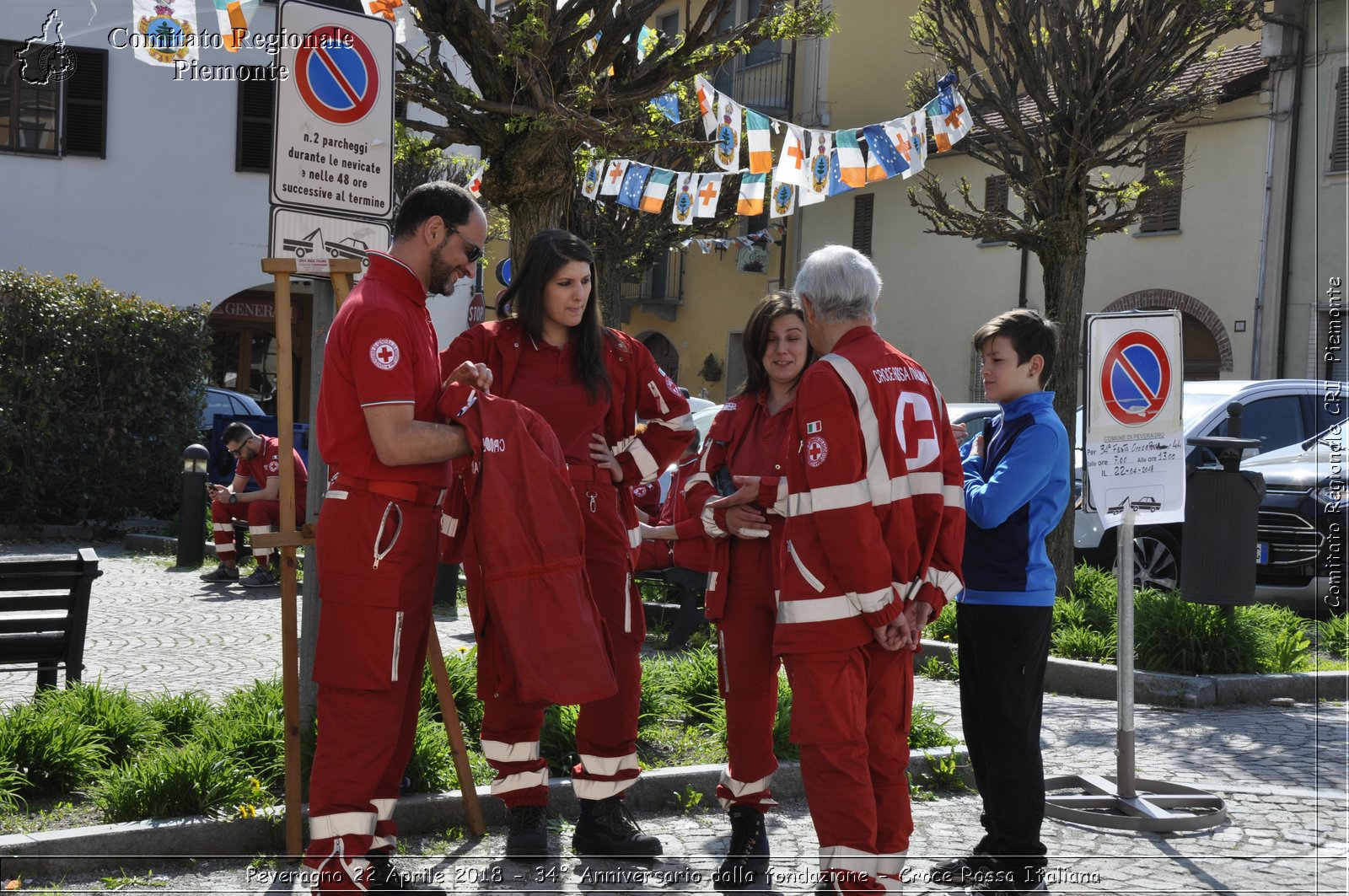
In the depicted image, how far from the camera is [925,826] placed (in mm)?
5418

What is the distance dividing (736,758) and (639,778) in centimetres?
90

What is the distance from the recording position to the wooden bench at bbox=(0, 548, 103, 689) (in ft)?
20.1

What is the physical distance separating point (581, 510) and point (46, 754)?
7.41 ft

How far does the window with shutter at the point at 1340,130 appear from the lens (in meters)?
17.3

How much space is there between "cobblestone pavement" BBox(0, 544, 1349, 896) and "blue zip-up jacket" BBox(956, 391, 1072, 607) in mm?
1061

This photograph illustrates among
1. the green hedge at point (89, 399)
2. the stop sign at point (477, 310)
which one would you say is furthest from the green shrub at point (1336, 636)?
the stop sign at point (477, 310)

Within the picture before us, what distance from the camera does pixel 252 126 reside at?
25250 millimetres

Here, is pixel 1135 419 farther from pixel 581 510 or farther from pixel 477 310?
pixel 477 310

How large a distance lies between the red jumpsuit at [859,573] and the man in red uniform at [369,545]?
3.66ft

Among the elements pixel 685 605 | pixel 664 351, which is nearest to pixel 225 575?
pixel 685 605

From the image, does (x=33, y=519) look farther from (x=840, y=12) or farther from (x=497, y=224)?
(x=840, y=12)

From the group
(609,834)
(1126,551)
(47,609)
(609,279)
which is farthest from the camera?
(609,279)

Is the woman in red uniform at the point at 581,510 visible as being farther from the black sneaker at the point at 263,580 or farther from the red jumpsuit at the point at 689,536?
the black sneaker at the point at 263,580

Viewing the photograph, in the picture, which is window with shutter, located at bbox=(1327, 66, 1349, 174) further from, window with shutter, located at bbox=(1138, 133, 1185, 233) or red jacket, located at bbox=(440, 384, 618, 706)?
red jacket, located at bbox=(440, 384, 618, 706)
